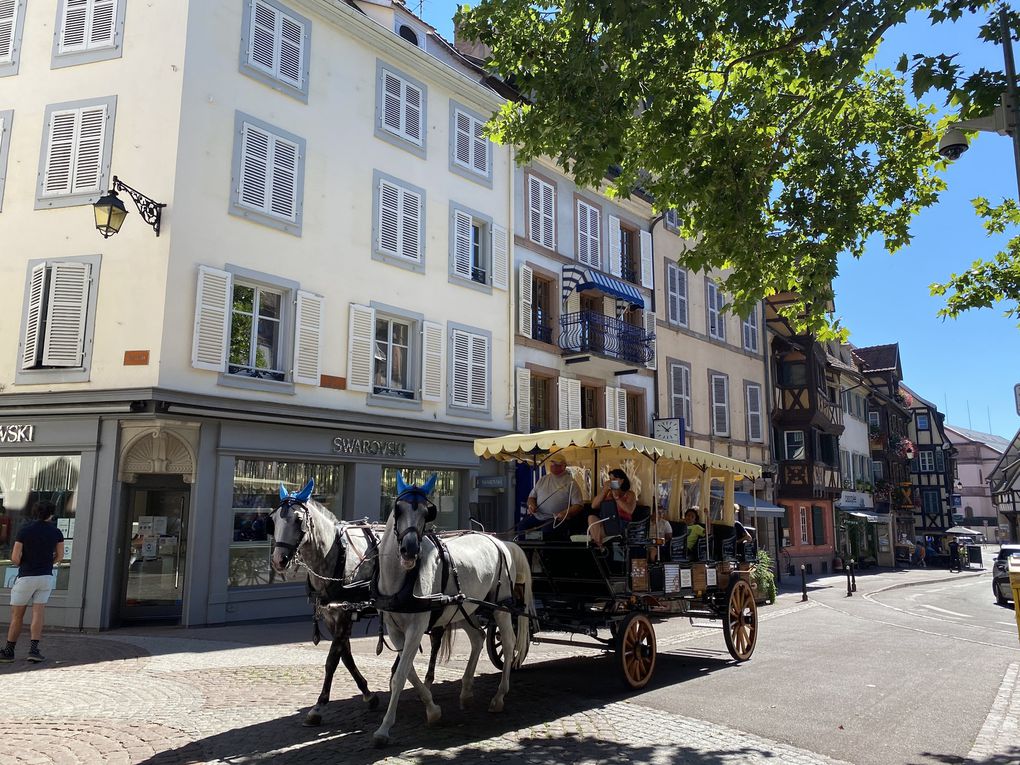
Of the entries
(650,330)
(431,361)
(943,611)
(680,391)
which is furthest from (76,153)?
(943,611)

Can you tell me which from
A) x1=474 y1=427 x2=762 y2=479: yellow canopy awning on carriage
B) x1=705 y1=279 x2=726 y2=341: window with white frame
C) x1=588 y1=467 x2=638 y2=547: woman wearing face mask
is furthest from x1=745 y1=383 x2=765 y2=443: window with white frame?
x1=588 y1=467 x2=638 y2=547: woman wearing face mask

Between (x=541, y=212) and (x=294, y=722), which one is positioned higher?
(x=541, y=212)

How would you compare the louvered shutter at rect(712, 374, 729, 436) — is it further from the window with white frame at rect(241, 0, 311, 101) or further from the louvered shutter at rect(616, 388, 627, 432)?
the window with white frame at rect(241, 0, 311, 101)

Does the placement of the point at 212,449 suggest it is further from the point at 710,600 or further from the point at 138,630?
the point at 710,600

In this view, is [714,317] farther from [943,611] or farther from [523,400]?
[943,611]

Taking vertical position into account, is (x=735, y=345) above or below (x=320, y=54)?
below

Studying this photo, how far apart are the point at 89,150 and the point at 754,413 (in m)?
24.2

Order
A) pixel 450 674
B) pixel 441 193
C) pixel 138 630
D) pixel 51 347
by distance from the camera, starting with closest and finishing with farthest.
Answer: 1. pixel 450 674
2. pixel 138 630
3. pixel 51 347
4. pixel 441 193

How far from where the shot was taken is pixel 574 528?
927 cm

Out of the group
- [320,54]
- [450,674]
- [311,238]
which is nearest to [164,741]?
[450,674]

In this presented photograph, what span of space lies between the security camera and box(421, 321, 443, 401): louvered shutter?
11440 millimetres

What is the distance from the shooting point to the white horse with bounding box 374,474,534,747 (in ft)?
20.5

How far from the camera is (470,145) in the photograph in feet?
64.6

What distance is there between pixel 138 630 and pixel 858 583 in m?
26.0
